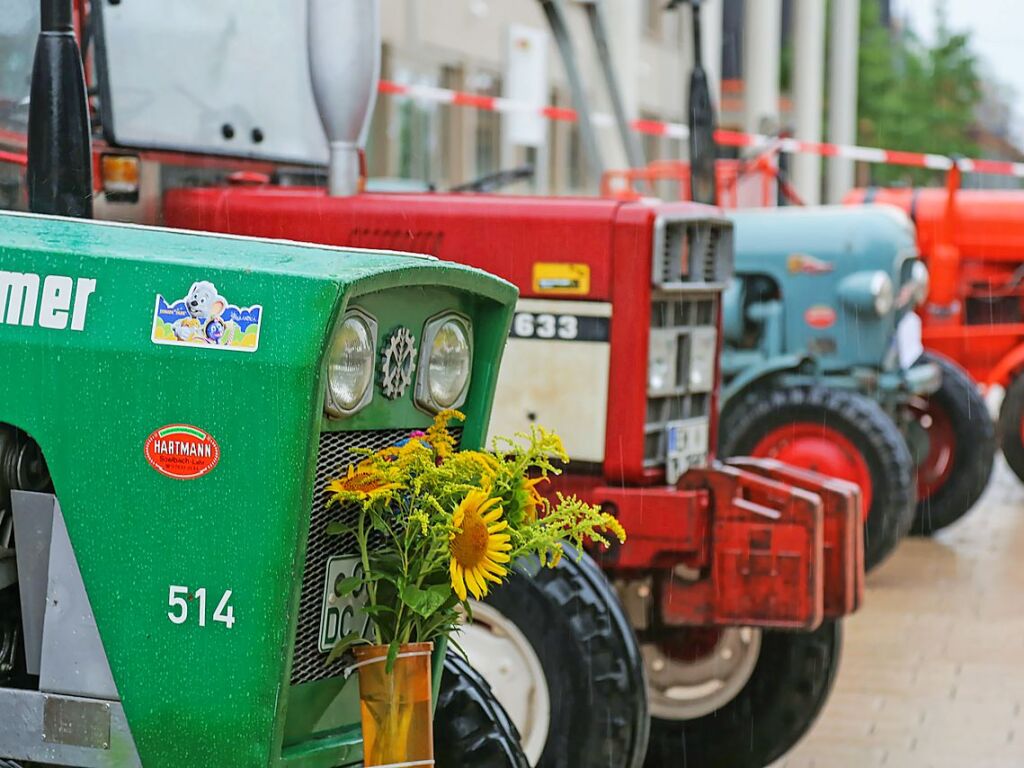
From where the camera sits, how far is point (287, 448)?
8.79 feet

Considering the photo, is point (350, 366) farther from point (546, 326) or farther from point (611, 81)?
point (611, 81)

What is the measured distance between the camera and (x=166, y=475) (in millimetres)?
2717

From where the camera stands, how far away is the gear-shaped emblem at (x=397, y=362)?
305 centimetres

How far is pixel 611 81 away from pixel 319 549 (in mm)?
3575

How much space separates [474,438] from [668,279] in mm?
1656

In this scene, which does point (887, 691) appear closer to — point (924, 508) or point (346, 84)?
point (346, 84)

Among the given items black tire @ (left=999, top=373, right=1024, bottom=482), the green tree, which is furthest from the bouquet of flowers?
the green tree

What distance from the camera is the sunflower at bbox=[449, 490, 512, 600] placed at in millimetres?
2836

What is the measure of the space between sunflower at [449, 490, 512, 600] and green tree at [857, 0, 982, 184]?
33198mm

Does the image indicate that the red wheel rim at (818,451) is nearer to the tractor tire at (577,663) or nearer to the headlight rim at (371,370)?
the tractor tire at (577,663)

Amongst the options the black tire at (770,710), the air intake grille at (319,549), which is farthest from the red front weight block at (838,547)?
the air intake grille at (319,549)

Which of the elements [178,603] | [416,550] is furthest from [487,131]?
[178,603]

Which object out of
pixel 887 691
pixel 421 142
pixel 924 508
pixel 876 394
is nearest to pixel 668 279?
pixel 887 691

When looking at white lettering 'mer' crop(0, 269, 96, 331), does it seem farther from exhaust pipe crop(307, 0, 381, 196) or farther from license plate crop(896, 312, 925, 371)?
license plate crop(896, 312, 925, 371)
